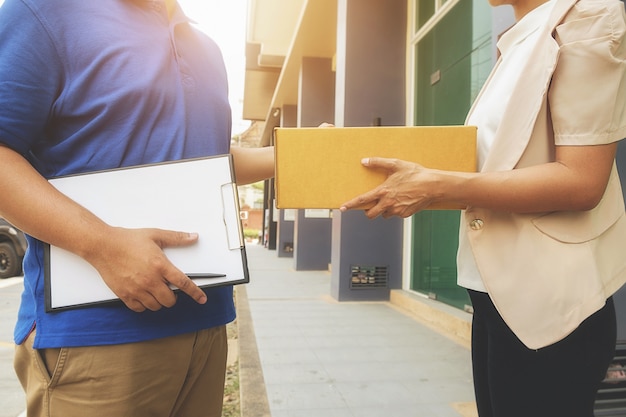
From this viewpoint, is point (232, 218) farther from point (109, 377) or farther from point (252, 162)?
point (252, 162)

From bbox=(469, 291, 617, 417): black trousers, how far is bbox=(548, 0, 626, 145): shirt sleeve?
0.43m

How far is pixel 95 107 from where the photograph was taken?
934 mm

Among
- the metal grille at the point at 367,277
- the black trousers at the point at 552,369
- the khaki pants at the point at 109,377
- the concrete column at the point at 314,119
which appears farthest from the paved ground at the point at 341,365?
the concrete column at the point at 314,119

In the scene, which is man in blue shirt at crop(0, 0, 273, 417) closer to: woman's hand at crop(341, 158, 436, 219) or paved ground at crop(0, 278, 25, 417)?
woman's hand at crop(341, 158, 436, 219)

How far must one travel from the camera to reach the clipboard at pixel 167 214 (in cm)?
86

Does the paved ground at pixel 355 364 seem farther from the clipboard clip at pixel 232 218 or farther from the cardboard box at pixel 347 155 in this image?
the clipboard clip at pixel 232 218

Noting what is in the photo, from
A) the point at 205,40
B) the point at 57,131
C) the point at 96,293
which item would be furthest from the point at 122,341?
the point at 205,40

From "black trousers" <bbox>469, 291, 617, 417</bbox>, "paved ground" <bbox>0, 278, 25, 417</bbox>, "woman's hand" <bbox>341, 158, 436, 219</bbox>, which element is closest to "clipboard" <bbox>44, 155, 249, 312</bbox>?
"woman's hand" <bbox>341, 158, 436, 219</bbox>

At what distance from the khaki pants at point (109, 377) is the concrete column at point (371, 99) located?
5.22 meters

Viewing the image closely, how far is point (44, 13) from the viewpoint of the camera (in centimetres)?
88

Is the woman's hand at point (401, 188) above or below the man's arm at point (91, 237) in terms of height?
above

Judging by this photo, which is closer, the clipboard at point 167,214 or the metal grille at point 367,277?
the clipboard at point 167,214

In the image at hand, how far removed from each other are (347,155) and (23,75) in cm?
73

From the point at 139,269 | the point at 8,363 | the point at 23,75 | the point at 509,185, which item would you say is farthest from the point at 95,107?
the point at 8,363
